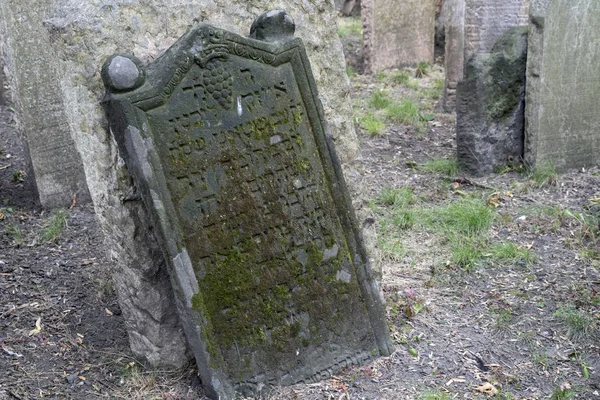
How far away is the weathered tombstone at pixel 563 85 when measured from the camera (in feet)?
17.9

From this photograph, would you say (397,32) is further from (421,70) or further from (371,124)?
(371,124)

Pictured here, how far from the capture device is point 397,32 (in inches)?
372

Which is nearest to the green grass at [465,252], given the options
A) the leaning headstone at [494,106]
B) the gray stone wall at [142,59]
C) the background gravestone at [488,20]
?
the gray stone wall at [142,59]

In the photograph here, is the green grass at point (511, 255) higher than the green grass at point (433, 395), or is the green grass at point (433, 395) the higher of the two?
the green grass at point (433, 395)

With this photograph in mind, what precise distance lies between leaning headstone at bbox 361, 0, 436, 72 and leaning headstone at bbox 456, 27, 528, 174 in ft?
11.5

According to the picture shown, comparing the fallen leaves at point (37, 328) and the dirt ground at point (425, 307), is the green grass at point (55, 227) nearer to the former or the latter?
the dirt ground at point (425, 307)

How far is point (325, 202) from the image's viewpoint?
3328mm

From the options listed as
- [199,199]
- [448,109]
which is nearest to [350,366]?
[199,199]

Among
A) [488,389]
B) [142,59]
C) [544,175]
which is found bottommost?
[544,175]

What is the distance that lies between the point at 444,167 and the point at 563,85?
3.57 feet

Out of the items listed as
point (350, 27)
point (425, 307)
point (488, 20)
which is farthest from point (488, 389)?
point (350, 27)

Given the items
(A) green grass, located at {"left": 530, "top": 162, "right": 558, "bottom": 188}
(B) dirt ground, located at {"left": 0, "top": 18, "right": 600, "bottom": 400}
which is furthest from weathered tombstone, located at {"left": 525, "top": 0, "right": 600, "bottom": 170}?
(B) dirt ground, located at {"left": 0, "top": 18, "right": 600, "bottom": 400}

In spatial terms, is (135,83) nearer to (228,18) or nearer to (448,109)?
(228,18)

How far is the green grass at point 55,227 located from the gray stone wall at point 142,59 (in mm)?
1503
